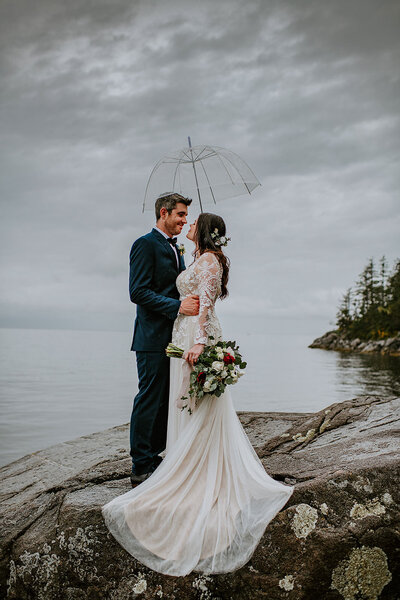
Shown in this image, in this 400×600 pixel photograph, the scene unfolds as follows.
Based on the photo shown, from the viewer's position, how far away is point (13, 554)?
3809mm

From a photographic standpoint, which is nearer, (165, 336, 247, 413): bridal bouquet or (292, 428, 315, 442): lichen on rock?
(165, 336, 247, 413): bridal bouquet

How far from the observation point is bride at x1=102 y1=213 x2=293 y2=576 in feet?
11.4

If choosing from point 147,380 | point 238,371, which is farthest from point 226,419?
point 147,380

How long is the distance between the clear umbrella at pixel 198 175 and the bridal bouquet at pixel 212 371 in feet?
5.50

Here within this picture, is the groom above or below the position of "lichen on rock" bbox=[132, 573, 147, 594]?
above

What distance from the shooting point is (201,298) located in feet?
14.8

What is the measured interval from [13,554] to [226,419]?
2.03 m

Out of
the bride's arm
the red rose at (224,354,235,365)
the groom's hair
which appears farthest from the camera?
the groom's hair

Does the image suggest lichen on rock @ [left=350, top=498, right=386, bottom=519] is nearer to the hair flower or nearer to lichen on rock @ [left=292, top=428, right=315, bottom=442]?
lichen on rock @ [left=292, top=428, right=315, bottom=442]

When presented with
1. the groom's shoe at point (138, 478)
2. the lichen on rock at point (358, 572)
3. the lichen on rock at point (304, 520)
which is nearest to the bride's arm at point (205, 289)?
the groom's shoe at point (138, 478)

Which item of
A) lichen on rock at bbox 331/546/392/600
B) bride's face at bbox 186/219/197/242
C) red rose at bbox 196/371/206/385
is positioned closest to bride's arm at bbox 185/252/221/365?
red rose at bbox 196/371/206/385

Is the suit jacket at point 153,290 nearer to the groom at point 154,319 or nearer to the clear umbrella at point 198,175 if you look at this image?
the groom at point 154,319

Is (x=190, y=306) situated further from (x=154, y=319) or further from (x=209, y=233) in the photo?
(x=209, y=233)

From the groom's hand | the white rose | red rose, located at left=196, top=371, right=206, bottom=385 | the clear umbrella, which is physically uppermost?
the clear umbrella
